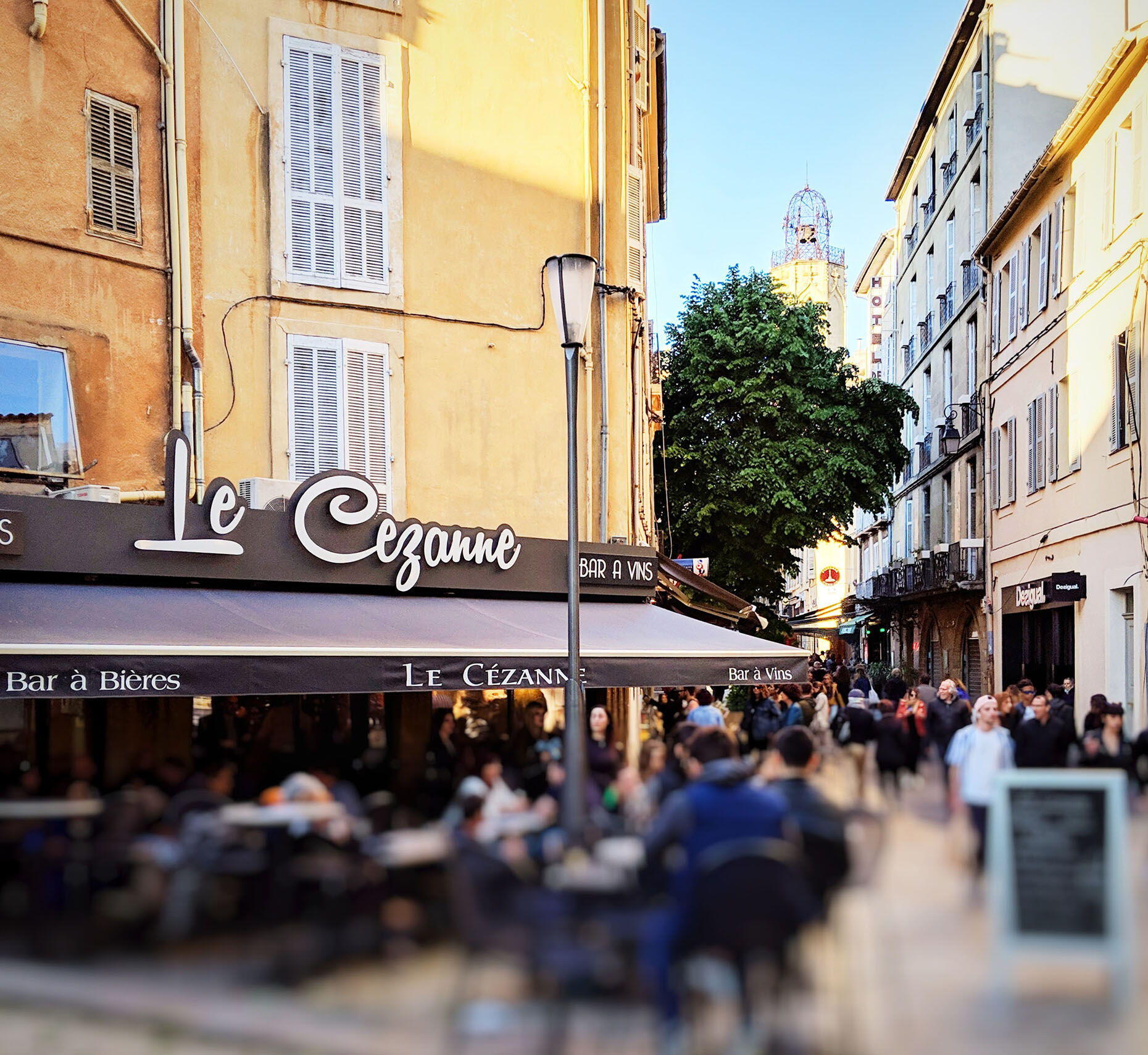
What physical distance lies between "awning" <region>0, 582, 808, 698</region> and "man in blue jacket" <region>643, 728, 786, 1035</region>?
6584 millimetres

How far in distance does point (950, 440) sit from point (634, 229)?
1772 centimetres

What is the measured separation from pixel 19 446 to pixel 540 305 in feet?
22.7

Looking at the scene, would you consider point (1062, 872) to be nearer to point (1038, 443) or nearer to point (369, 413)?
point (369, 413)

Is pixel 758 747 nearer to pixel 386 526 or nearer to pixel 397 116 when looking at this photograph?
pixel 386 526

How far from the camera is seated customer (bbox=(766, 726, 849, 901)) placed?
211 inches

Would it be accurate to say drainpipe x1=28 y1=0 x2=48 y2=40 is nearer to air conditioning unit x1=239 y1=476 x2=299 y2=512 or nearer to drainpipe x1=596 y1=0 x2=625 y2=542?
air conditioning unit x1=239 y1=476 x2=299 y2=512

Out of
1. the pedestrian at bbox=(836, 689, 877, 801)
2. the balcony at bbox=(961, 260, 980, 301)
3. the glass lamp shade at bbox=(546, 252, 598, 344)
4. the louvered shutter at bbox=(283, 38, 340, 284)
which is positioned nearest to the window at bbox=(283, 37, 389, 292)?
the louvered shutter at bbox=(283, 38, 340, 284)

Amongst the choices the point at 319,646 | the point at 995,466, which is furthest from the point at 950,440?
the point at 319,646

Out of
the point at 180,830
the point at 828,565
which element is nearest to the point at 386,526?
the point at 180,830

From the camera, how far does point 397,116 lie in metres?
17.3

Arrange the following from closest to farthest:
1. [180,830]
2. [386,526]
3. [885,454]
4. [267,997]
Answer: [267,997] < [180,830] < [386,526] < [885,454]

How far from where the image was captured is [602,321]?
764 inches

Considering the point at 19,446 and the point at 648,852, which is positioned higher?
the point at 19,446

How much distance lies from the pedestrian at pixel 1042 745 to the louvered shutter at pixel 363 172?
34.5 feet
